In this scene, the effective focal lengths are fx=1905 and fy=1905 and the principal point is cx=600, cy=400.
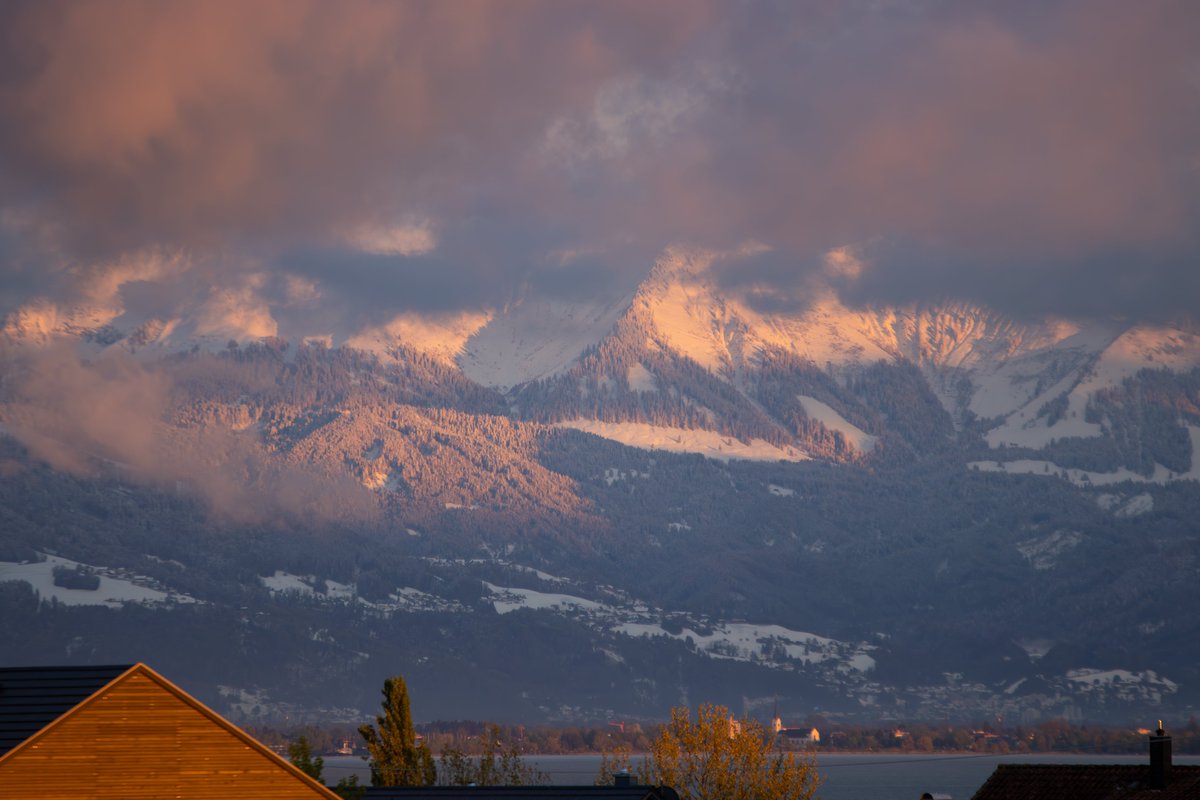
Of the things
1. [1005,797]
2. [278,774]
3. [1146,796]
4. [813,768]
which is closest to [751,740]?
[813,768]

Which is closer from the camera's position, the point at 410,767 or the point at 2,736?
the point at 2,736

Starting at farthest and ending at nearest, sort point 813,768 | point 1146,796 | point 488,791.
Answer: point 813,768
point 488,791
point 1146,796

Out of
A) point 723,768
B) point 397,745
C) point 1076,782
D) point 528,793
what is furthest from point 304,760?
point 1076,782

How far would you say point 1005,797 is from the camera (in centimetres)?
7025

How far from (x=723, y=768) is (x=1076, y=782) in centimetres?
2140

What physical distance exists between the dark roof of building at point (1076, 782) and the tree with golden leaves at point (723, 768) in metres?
15.2

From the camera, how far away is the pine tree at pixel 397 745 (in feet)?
341

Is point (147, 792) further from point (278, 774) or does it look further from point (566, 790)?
point (566, 790)

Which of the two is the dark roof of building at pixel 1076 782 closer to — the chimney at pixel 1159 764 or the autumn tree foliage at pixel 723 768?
the chimney at pixel 1159 764

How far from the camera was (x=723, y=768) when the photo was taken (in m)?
87.4

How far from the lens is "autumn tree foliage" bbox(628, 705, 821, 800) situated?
284ft

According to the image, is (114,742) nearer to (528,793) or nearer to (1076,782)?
(528,793)

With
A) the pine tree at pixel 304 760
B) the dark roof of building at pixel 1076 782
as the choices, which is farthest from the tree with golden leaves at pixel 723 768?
the dark roof of building at pixel 1076 782

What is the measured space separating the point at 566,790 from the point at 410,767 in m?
38.8
